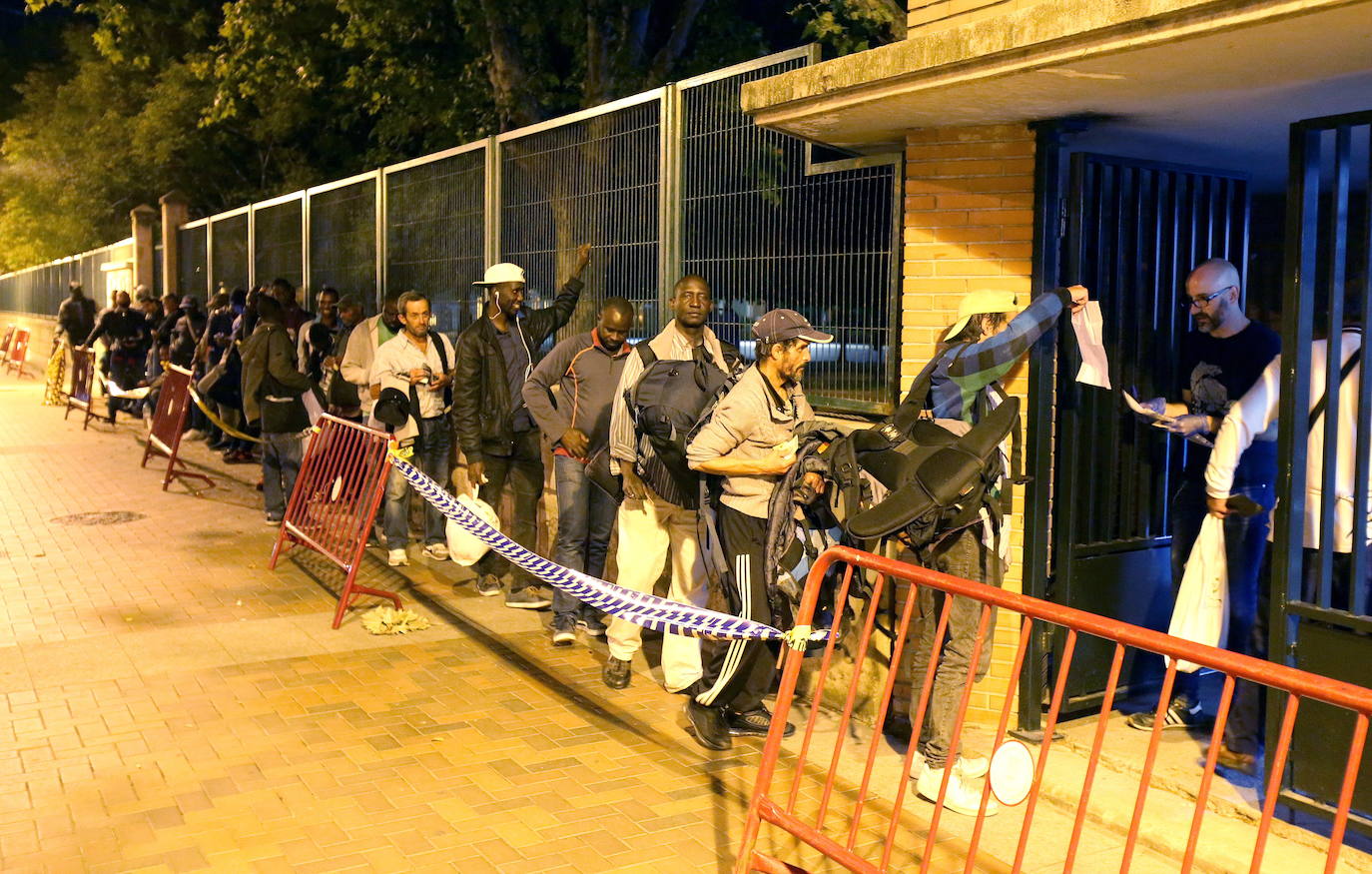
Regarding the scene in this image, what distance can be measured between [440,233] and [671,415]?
637 cm

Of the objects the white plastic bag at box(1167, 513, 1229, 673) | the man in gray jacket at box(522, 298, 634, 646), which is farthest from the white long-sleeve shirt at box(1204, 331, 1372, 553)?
the man in gray jacket at box(522, 298, 634, 646)

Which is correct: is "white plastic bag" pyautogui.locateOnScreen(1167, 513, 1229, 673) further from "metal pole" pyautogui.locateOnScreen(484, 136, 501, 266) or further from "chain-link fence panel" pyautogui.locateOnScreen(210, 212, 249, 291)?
"chain-link fence panel" pyautogui.locateOnScreen(210, 212, 249, 291)

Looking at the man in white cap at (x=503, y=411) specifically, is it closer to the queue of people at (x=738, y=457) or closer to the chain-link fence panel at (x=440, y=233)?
the queue of people at (x=738, y=457)

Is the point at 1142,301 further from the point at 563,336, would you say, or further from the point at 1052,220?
the point at 563,336

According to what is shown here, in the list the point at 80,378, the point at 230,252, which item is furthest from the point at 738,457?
the point at 80,378

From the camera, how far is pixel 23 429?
64.8ft

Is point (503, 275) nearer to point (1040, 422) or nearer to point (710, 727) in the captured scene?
point (710, 727)

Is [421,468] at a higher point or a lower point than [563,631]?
higher

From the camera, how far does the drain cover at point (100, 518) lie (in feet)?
38.0

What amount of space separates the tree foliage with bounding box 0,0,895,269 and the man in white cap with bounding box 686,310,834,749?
8.01 m

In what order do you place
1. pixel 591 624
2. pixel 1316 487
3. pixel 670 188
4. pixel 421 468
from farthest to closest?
pixel 421 468, pixel 670 188, pixel 591 624, pixel 1316 487

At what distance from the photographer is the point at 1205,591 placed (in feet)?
18.4

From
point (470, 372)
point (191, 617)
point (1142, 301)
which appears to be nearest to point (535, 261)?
point (470, 372)

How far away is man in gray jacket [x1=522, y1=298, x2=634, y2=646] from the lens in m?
7.55
